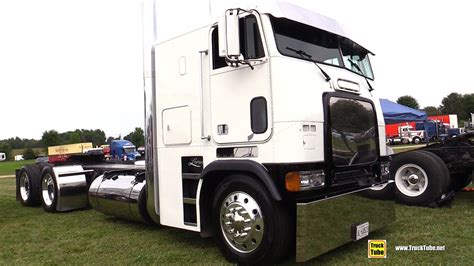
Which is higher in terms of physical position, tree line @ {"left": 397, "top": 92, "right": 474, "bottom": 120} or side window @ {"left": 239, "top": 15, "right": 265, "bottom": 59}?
tree line @ {"left": 397, "top": 92, "right": 474, "bottom": 120}

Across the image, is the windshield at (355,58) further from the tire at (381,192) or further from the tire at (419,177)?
the tire at (419,177)

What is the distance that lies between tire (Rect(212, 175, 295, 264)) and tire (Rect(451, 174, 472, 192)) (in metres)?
5.61

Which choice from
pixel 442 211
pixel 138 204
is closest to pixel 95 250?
pixel 138 204

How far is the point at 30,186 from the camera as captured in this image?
9625mm

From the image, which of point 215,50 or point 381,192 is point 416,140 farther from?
point 215,50

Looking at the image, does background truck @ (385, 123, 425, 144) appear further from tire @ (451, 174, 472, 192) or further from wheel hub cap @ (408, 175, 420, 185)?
wheel hub cap @ (408, 175, 420, 185)

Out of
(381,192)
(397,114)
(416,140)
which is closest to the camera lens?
(381,192)

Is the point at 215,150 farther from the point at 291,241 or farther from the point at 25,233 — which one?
the point at 25,233

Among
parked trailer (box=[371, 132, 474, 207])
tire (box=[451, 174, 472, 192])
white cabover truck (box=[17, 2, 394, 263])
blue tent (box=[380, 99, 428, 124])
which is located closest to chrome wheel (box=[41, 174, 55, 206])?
white cabover truck (box=[17, 2, 394, 263])

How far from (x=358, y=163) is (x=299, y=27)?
5.66ft

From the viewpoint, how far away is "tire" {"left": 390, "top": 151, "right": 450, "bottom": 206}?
23.4ft

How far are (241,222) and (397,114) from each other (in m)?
9.01

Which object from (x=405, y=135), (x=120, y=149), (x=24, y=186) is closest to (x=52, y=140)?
(x=405, y=135)

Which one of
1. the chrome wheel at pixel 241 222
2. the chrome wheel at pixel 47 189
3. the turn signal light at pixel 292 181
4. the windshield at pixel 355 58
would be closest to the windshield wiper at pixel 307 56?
the windshield at pixel 355 58
